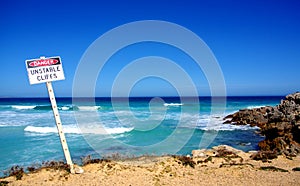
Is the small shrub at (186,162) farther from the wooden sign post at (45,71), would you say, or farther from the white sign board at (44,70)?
the white sign board at (44,70)

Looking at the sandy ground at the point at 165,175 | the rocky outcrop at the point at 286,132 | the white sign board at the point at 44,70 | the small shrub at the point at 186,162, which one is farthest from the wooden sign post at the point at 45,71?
the rocky outcrop at the point at 286,132

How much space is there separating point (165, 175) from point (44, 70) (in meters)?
4.44

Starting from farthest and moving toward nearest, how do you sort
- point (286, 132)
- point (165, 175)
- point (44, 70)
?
point (286, 132), point (165, 175), point (44, 70)

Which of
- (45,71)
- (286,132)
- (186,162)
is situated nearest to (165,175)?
(186,162)

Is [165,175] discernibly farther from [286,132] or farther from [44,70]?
[286,132]

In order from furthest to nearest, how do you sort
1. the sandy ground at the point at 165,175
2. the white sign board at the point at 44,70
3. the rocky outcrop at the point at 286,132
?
the rocky outcrop at the point at 286,132, the sandy ground at the point at 165,175, the white sign board at the point at 44,70

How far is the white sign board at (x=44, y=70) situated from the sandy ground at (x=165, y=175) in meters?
2.73

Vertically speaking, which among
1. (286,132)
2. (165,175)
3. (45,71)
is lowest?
(165,175)

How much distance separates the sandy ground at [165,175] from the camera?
6691mm

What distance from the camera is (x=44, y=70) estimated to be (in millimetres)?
6645

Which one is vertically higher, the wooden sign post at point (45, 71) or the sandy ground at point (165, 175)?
the wooden sign post at point (45, 71)

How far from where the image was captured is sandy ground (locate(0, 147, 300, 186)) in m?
6.69

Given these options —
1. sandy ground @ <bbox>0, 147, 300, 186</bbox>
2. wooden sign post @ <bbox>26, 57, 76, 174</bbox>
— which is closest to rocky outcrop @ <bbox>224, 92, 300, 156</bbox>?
sandy ground @ <bbox>0, 147, 300, 186</bbox>

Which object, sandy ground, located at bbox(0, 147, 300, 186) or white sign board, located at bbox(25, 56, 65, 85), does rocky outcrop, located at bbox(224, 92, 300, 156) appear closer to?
sandy ground, located at bbox(0, 147, 300, 186)
